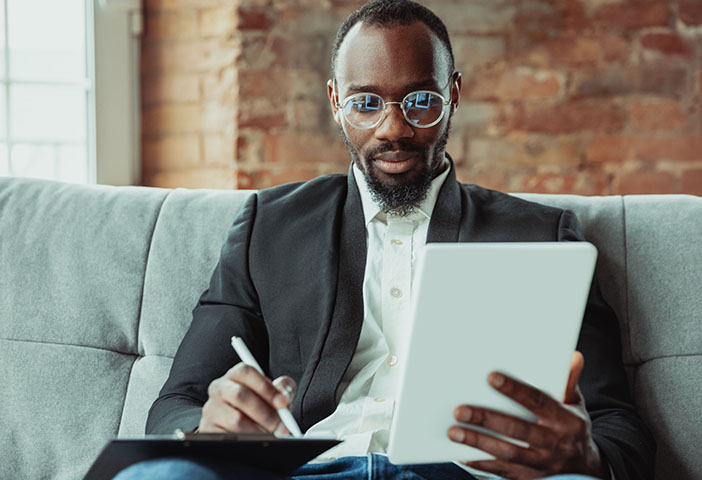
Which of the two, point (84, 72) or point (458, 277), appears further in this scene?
point (84, 72)

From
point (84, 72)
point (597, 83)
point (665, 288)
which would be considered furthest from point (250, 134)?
point (665, 288)

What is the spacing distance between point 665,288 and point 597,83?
956 millimetres

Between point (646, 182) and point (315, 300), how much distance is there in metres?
1.27

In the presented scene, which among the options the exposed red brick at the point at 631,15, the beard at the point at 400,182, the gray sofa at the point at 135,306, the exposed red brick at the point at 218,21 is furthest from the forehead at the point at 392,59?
the exposed red brick at the point at 631,15

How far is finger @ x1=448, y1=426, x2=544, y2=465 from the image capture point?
0.92 m

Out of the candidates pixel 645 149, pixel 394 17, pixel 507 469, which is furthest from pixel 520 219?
pixel 645 149

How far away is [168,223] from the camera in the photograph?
5.39ft

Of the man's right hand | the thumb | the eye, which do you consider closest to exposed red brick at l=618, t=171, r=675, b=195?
the eye

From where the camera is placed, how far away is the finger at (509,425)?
3.00 ft

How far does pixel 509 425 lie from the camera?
0.93 metres

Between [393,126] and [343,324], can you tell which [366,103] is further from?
[343,324]

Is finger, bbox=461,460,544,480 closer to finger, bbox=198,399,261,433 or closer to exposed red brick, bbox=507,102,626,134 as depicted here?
finger, bbox=198,399,261,433

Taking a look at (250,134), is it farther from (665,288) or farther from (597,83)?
(665,288)

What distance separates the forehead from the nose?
0.12 ft
